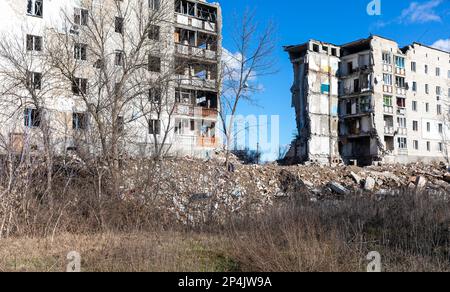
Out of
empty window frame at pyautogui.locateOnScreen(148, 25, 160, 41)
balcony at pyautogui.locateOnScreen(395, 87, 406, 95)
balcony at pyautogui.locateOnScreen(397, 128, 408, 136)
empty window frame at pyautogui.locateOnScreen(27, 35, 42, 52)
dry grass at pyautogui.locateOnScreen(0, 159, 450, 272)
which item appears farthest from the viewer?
balcony at pyautogui.locateOnScreen(395, 87, 406, 95)

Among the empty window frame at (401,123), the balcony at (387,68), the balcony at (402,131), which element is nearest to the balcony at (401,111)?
the empty window frame at (401,123)

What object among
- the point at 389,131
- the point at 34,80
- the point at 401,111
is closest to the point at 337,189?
the point at 34,80

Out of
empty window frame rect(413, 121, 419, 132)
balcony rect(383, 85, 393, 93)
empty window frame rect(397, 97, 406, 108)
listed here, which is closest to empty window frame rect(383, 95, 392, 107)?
balcony rect(383, 85, 393, 93)

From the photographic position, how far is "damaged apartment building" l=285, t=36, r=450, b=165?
4653 cm

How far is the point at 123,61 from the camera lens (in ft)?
67.9

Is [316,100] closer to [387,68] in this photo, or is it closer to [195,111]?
[387,68]

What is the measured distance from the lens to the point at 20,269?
266 inches

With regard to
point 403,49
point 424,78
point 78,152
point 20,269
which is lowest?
point 20,269

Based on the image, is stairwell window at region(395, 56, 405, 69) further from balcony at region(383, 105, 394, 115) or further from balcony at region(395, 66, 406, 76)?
balcony at region(383, 105, 394, 115)

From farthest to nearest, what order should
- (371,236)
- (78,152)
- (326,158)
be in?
(326,158)
(78,152)
(371,236)
